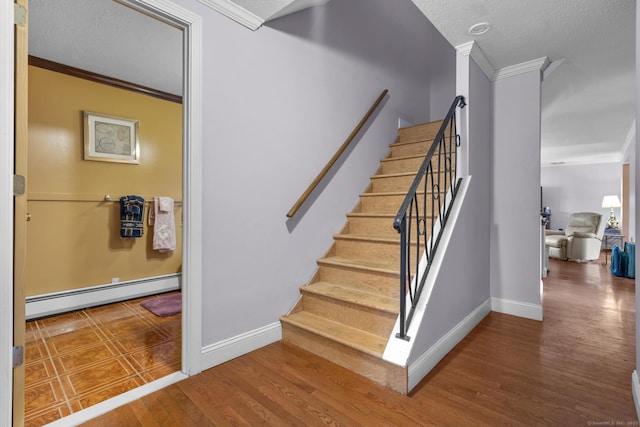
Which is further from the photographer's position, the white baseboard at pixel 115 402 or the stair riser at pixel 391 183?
the stair riser at pixel 391 183

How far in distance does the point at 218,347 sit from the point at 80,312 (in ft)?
6.36

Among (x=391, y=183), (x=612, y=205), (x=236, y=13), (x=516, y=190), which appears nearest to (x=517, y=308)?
(x=516, y=190)

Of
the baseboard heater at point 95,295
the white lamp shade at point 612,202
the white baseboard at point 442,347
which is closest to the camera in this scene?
the white baseboard at point 442,347

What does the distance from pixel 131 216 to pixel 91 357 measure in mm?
1670

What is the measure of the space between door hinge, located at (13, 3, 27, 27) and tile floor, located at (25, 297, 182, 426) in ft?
5.71

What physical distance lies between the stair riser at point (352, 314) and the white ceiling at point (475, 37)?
2.01m

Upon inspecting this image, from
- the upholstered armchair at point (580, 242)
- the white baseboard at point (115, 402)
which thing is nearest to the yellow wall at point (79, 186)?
the white baseboard at point (115, 402)

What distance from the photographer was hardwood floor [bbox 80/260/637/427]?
1.50 metres

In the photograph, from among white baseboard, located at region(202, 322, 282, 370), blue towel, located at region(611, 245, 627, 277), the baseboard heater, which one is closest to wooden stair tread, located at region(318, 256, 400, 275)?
white baseboard, located at region(202, 322, 282, 370)

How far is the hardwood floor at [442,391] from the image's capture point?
4.92 ft

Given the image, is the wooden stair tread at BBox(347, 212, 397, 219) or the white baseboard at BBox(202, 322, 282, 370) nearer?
the white baseboard at BBox(202, 322, 282, 370)

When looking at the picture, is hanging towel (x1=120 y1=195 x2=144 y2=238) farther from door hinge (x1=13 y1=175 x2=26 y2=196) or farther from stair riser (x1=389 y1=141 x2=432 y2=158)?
stair riser (x1=389 y1=141 x2=432 y2=158)

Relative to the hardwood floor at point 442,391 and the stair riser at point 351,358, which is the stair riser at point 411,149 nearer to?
the hardwood floor at point 442,391

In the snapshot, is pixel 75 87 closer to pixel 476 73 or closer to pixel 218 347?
pixel 218 347
